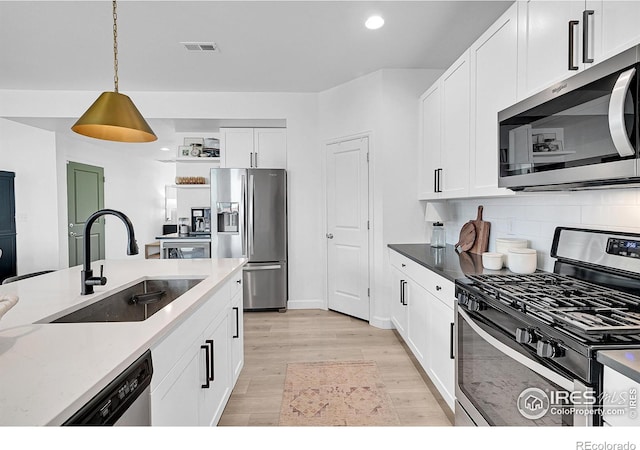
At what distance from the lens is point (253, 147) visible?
4.48 metres

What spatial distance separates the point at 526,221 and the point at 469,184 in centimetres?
41

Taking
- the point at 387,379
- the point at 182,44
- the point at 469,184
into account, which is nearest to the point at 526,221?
the point at 469,184

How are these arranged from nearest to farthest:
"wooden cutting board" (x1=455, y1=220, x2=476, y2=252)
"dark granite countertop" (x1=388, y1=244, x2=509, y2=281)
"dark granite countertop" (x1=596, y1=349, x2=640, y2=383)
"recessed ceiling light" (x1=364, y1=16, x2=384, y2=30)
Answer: "dark granite countertop" (x1=596, y1=349, x2=640, y2=383), "dark granite countertop" (x1=388, y1=244, x2=509, y2=281), "recessed ceiling light" (x1=364, y1=16, x2=384, y2=30), "wooden cutting board" (x1=455, y1=220, x2=476, y2=252)

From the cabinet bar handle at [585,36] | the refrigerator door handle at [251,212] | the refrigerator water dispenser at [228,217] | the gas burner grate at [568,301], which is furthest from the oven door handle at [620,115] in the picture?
the refrigerator water dispenser at [228,217]

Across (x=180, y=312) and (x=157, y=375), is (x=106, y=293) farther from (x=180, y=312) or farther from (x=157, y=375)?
(x=157, y=375)

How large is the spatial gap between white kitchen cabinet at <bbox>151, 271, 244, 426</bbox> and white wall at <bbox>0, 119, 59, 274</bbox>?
4.14 m

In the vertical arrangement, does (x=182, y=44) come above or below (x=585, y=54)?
above

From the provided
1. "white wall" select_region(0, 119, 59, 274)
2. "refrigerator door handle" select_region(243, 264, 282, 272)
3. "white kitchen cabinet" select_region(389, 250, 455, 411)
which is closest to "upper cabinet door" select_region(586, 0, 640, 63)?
"white kitchen cabinet" select_region(389, 250, 455, 411)

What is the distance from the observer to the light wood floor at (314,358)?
83.7 inches

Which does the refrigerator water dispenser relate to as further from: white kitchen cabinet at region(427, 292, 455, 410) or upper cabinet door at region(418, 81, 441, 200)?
white kitchen cabinet at region(427, 292, 455, 410)

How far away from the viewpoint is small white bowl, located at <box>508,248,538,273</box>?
1909mm

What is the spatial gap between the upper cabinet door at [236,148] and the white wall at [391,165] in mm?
1578

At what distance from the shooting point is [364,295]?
12.6 feet

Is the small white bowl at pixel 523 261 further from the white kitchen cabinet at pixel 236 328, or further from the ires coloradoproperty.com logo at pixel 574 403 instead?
the white kitchen cabinet at pixel 236 328
